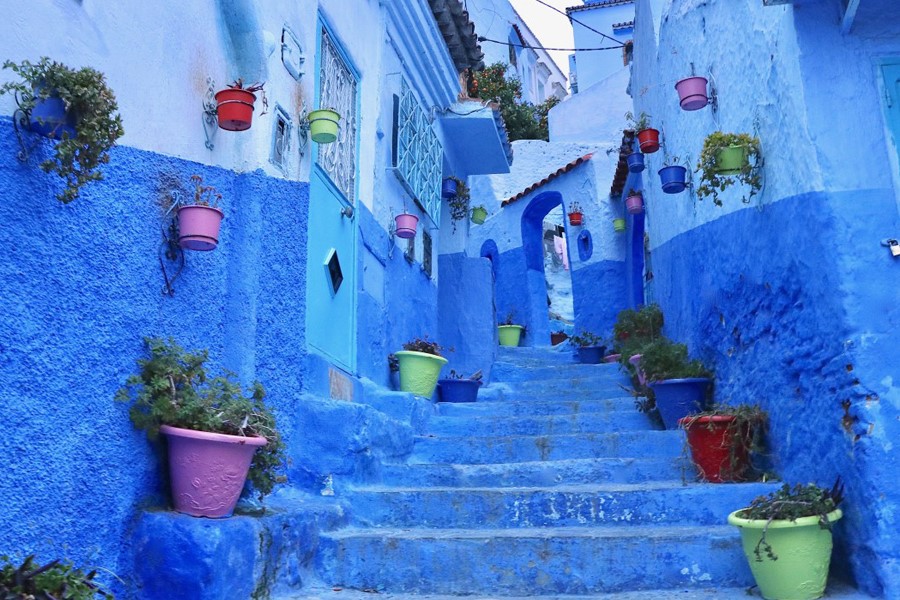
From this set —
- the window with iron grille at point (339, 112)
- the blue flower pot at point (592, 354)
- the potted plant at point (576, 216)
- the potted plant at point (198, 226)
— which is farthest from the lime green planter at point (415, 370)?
the potted plant at point (576, 216)

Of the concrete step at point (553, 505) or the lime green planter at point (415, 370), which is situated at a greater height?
the lime green planter at point (415, 370)

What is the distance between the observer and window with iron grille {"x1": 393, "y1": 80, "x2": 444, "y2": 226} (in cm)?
761

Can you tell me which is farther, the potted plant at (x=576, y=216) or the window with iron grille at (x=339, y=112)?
the potted plant at (x=576, y=216)

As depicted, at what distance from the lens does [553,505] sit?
4633 mm

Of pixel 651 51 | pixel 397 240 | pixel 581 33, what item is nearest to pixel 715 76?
pixel 651 51

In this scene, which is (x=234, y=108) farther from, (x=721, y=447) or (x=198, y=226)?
(x=721, y=447)

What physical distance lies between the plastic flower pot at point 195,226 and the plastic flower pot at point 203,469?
0.92 metres

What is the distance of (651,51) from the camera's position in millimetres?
8359

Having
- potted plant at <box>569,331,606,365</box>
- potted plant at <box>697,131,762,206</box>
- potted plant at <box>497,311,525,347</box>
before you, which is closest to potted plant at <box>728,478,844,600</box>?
potted plant at <box>697,131,762,206</box>

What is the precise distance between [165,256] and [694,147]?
4504 mm

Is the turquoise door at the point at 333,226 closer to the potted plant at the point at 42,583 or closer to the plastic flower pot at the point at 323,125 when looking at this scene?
the plastic flower pot at the point at 323,125

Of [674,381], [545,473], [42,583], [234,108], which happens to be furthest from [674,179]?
[42,583]

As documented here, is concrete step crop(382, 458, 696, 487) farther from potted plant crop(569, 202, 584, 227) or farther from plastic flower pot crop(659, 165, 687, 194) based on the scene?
potted plant crop(569, 202, 584, 227)

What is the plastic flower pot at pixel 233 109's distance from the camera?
4.29 m
